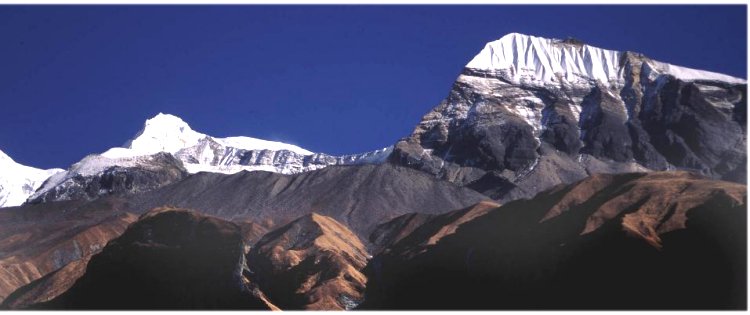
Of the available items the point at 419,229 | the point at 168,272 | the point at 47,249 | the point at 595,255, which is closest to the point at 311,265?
the point at 419,229

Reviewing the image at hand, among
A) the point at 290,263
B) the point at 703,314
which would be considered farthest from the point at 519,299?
the point at 703,314

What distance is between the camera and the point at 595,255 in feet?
354

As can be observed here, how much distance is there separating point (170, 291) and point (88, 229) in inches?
3219

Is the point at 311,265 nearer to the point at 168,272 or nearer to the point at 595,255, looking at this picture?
the point at 168,272

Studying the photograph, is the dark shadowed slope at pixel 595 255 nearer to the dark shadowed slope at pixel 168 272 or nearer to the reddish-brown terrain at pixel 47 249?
the dark shadowed slope at pixel 168 272

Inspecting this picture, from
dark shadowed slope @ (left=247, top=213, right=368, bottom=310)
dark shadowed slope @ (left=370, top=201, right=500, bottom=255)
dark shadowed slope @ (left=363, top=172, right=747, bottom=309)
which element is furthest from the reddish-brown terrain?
Answer: dark shadowed slope @ (left=363, top=172, right=747, bottom=309)

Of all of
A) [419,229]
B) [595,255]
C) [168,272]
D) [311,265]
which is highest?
[419,229]

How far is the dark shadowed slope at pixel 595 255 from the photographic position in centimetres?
9825

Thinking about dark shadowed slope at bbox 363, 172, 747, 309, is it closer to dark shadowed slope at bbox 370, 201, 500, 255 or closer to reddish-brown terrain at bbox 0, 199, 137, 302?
dark shadowed slope at bbox 370, 201, 500, 255

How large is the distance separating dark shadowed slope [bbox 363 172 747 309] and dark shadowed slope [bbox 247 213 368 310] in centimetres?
363

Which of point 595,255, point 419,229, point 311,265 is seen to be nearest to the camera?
point 595,255

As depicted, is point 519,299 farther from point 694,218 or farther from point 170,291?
point 170,291

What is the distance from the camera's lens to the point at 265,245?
176 m

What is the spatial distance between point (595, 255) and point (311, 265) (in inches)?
1993
